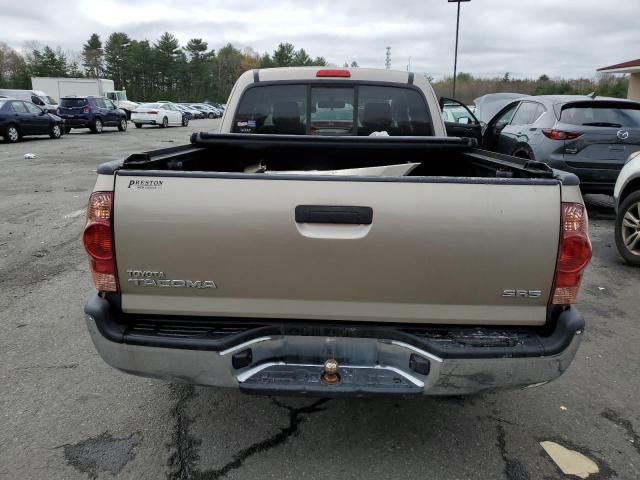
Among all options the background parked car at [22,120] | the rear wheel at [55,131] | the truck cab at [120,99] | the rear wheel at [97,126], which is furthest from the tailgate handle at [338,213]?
the truck cab at [120,99]

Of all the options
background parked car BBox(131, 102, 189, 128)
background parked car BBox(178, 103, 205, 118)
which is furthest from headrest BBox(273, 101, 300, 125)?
background parked car BBox(178, 103, 205, 118)

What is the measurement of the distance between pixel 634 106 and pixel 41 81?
54362mm

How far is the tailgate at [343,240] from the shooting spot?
2217 mm

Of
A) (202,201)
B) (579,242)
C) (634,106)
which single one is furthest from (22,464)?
(634,106)

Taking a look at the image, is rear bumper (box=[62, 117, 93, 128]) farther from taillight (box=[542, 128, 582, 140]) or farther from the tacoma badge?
the tacoma badge

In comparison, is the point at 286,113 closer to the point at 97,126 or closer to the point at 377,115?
the point at 377,115

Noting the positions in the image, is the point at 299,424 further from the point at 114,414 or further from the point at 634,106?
the point at 634,106

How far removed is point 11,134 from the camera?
19641 millimetres

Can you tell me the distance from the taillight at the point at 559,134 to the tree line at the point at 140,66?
240 feet

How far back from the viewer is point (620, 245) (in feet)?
20.2

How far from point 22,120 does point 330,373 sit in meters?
21.5

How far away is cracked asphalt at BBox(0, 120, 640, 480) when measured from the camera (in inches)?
103

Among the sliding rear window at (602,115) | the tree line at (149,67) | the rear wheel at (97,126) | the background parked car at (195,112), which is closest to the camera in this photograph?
the sliding rear window at (602,115)

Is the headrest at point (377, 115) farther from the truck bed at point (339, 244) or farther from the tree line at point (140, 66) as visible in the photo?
the tree line at point (140, 66)
